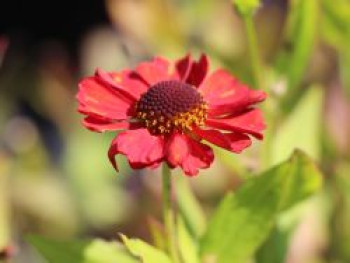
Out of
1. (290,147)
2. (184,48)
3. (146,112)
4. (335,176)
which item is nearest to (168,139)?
(146,112)

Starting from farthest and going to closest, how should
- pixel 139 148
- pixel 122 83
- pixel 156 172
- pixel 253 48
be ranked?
pixel 156 172
pixel 253 48
pixel 122 83
pixel 139 148

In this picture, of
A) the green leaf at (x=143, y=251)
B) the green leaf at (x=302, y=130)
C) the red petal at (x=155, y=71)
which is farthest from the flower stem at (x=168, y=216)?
the green leaf at (x=302, y=130)

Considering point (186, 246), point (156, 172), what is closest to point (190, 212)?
point (186, 246)

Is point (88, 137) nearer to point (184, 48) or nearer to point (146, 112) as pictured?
point (184, 48)

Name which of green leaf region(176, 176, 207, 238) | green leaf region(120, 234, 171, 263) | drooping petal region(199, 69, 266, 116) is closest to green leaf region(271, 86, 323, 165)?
green leaf region(176, 176, 207, 238)

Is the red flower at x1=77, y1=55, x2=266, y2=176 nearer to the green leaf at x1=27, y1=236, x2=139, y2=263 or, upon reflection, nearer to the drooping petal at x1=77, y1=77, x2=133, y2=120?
the drooping petal at x1=77, y1=77, x2=133, y2=120

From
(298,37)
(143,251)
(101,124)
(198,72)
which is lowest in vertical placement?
(143,251)

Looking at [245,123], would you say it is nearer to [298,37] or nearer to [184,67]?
[184,67]
